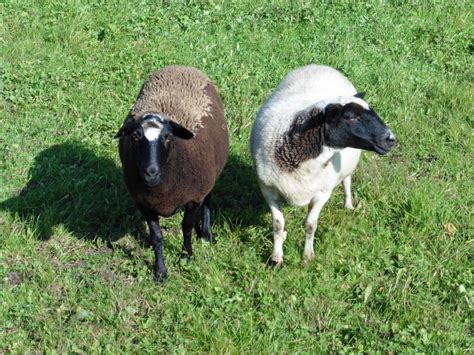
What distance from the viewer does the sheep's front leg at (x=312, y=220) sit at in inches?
206

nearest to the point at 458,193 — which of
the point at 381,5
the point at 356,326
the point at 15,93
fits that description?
the point at 356,326

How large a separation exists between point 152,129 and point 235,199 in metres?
1.81

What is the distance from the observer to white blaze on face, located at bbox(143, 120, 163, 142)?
14.6 ft

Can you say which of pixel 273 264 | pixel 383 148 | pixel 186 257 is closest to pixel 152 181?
pixel 186 257

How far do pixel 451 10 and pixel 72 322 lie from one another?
22.4ft

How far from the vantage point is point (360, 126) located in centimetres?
467

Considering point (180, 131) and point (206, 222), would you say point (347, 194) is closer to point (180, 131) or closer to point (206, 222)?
point (206, 222)

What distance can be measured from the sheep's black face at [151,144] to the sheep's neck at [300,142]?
2.63ft

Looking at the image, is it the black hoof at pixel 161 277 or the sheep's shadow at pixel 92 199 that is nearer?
the black hoof at pixel 161 277

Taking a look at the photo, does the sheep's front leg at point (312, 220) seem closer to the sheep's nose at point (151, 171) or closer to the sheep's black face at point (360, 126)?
Answer: the sheep's black face at point (360, 126)

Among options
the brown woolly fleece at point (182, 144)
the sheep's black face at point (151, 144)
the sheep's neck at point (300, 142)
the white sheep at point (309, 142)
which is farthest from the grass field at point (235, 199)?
the sheep's black face at point (151, 144)

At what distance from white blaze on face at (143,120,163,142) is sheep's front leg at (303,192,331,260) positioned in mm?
1386

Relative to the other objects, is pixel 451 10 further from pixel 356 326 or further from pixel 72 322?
pixel 72 322

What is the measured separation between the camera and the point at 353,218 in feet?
18.6
